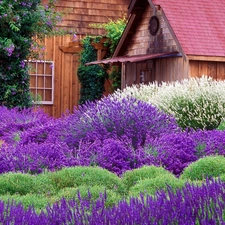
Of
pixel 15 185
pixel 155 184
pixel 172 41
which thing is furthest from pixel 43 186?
pixel 172 41

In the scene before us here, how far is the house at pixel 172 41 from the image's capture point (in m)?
18.0

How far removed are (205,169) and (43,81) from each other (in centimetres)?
1638

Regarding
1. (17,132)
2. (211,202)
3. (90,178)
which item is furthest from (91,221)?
(17,132)

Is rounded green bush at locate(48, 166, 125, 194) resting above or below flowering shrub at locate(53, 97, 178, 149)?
below

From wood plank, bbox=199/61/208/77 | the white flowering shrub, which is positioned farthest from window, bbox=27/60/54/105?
the white flowering shrub

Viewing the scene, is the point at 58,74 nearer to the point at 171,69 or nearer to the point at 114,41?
the point at 114,41

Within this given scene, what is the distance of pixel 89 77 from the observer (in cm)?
2220

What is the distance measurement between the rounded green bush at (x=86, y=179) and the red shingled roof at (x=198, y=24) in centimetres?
1146

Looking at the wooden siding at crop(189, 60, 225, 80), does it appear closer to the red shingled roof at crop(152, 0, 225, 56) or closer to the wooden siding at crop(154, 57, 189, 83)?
the wooden siding at crop(154, 57, 189, 83)

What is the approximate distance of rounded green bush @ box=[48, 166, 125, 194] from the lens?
6246 mm

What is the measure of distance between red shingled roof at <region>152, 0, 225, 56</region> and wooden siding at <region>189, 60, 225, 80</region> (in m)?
0.53

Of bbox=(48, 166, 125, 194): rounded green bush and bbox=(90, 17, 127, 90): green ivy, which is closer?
bbox=(48, 166, 125, 194): rounded green bush

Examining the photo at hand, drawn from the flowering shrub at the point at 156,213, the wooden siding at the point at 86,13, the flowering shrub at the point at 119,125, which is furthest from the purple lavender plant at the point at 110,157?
the wooden siding at the point at 86,13

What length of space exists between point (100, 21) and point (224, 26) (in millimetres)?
6247
